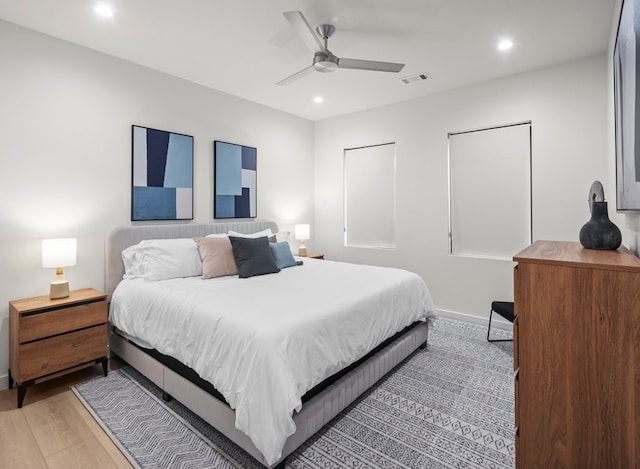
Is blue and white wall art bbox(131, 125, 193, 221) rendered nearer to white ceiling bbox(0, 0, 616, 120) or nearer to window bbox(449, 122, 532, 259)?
white ceiling bbox(0, 0, 616, 120)

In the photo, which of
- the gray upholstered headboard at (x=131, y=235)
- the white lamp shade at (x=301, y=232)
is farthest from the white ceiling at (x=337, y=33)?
the white lamp shade at (x=301, y=232)

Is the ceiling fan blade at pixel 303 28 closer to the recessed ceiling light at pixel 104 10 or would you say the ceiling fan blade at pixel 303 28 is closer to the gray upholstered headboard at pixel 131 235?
the recessed ceiling light at pixel 104 10

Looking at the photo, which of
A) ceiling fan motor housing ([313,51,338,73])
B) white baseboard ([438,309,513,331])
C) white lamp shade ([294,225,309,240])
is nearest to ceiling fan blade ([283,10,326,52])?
ceiling fan motor housing ([313,51,338,73])

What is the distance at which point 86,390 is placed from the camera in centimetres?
256

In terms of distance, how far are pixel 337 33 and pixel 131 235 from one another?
2621 millimetres

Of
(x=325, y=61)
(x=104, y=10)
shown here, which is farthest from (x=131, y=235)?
(x=325, y=61)

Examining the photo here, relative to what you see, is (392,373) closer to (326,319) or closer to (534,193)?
(326,319)

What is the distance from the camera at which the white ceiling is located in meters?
2.43

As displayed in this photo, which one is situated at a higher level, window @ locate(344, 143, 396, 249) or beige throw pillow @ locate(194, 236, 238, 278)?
window @ locate(344, 143, 396, 249)

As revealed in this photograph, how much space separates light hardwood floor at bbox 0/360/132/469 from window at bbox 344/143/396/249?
3.77 meters

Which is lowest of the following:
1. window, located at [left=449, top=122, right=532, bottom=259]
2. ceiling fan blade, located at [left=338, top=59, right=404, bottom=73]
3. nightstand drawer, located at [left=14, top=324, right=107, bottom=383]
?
nightstand drawer, located at [left=14, top=324, right=107, bottom=383]

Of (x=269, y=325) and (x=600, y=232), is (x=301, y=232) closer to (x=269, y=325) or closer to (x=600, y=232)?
(x=269, y=325)

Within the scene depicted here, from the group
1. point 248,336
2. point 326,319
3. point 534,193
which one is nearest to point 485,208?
point 534,193

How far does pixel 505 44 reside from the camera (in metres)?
2.97
